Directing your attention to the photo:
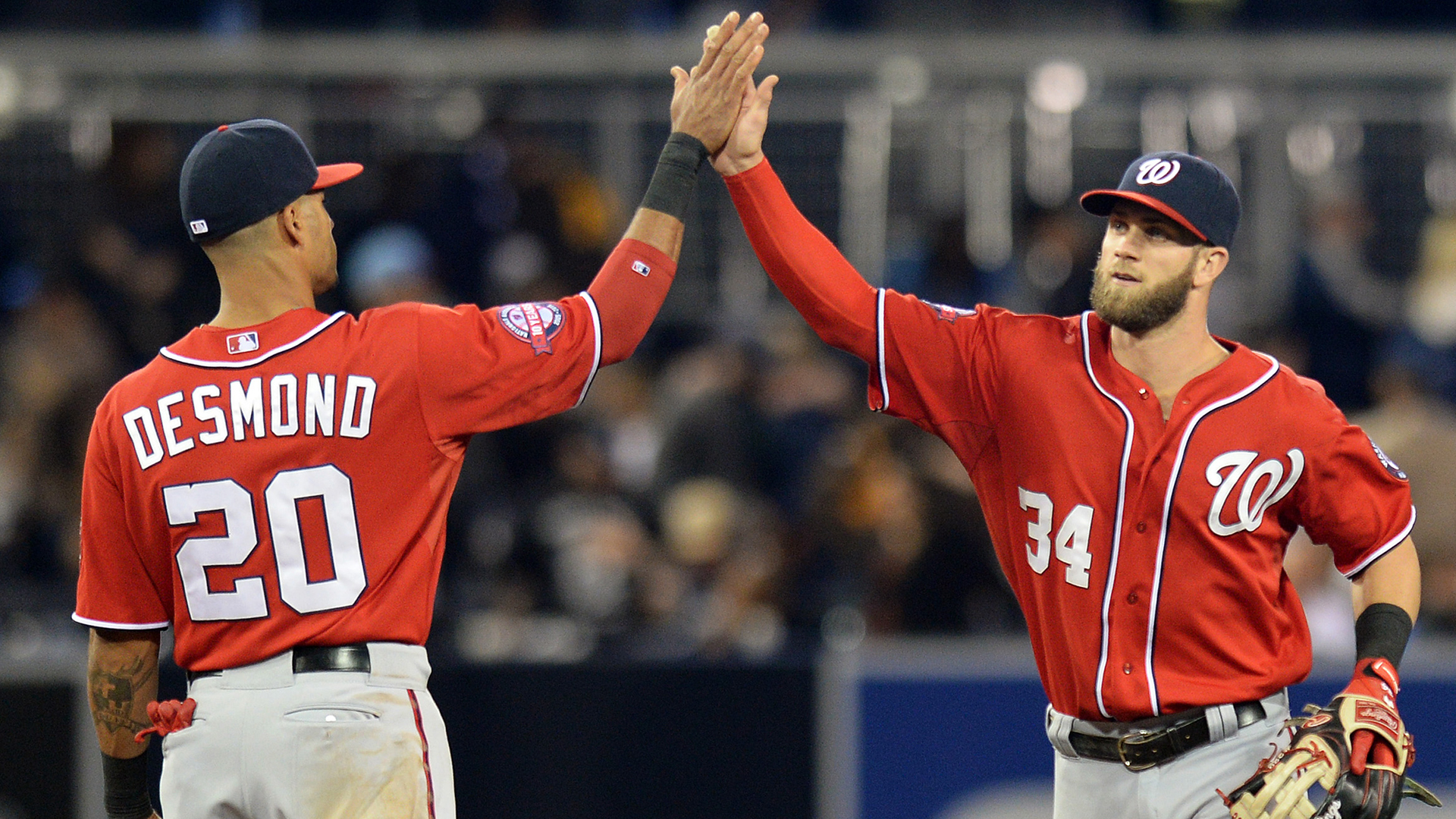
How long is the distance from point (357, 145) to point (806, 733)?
511 centimetres

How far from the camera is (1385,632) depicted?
159 inches

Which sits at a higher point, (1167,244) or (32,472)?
(1167,244)

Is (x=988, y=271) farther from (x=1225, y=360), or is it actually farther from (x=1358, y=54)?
(x=1225, y=360)

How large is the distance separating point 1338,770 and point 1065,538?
790 mm

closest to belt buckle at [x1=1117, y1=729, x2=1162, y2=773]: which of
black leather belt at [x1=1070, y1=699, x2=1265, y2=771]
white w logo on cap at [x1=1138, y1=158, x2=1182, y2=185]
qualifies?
black leather belt at [x1=1070, y1=699, x2=1265, y2=771]

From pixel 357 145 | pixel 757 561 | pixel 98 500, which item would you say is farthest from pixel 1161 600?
pixel 357 145

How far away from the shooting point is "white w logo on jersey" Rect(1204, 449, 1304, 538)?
3996mm

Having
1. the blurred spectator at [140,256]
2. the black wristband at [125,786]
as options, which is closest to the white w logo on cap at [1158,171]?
the black wristband at [125,786]

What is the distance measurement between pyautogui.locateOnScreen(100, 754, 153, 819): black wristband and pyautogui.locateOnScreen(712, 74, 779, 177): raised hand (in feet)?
6.50

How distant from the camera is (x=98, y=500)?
12.5 ft

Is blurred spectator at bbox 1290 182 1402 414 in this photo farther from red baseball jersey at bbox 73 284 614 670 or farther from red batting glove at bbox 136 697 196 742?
red batting glove at bbox 136 697 196 742

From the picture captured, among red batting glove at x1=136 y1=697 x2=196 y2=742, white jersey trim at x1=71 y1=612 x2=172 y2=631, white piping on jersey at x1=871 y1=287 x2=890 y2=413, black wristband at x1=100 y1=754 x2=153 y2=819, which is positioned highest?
white piping on jersey at x1=871 y1=287 x2=890 y2=413

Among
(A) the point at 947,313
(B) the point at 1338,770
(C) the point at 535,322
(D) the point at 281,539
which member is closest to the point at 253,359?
(D) the point at 281,539

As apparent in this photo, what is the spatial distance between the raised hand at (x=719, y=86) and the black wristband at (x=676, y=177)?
37 mm
